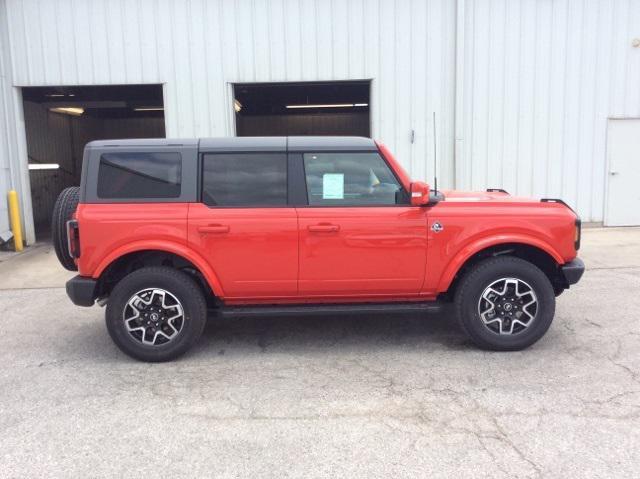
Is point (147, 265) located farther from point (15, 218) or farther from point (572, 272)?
point (15, 218)

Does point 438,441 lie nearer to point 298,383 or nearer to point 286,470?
point 286,470

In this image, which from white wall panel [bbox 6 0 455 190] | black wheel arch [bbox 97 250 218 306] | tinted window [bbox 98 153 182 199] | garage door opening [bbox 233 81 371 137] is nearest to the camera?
tinted window [bbox 98 153 182 199]

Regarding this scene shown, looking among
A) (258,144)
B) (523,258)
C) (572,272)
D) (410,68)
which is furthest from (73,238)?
(410,68)

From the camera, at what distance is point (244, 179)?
4.64m

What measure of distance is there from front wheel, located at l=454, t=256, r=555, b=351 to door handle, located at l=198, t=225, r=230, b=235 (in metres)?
1.99

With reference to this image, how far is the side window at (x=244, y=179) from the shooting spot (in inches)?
182

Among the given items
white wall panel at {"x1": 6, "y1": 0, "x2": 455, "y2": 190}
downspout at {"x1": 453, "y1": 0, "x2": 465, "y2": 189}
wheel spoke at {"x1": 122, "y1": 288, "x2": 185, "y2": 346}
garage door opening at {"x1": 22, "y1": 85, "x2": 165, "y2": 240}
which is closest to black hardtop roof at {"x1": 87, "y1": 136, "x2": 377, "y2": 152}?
wheel spoke at {"x1": 122, "y1": 288, "x2": 185, "y2": 346}

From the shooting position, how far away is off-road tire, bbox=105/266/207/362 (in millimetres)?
4504

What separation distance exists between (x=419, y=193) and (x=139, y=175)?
7.51ft

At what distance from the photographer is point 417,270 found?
15.2 ft

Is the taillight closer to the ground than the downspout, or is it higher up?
closer to the ground

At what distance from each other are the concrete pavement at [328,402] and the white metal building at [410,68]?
17.5 feet

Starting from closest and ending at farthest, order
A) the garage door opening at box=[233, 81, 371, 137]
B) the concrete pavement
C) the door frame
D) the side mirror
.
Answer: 1. the concrete pavement
2. the side mirror
3. the door frame
4. the garage door opening at box=[233, 81, 371, 137]

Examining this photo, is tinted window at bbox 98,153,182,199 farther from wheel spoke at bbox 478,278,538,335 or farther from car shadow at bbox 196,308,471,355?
wheel spoke at bbox 478,278,538,335
